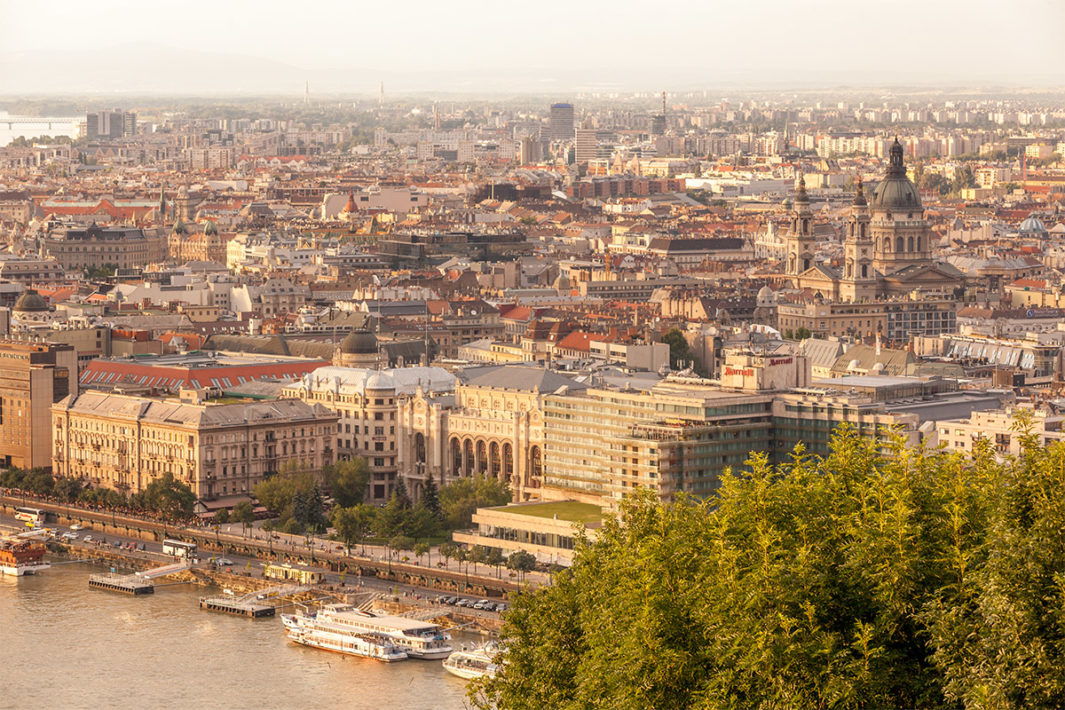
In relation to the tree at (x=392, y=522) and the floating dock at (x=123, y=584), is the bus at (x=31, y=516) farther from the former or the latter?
the tree at (x=392, y=522)

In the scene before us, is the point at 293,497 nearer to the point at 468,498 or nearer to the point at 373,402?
the point at 468,498

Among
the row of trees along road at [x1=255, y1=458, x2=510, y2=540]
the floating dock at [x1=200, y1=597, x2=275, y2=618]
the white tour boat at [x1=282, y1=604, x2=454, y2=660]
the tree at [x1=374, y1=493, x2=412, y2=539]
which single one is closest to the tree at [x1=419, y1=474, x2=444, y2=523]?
the row of trees along road at [x1=255, y1=458, x2=510, y2=540]

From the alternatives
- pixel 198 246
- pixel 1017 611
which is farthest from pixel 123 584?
pixel 198 246

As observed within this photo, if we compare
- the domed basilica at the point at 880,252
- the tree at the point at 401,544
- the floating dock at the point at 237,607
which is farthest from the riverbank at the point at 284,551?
the domed basilica at the point at 880,252

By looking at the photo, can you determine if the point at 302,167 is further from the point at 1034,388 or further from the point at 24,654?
the point at 24,654

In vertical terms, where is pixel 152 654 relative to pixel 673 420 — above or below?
below

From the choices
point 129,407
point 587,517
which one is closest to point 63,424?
point 129,407
